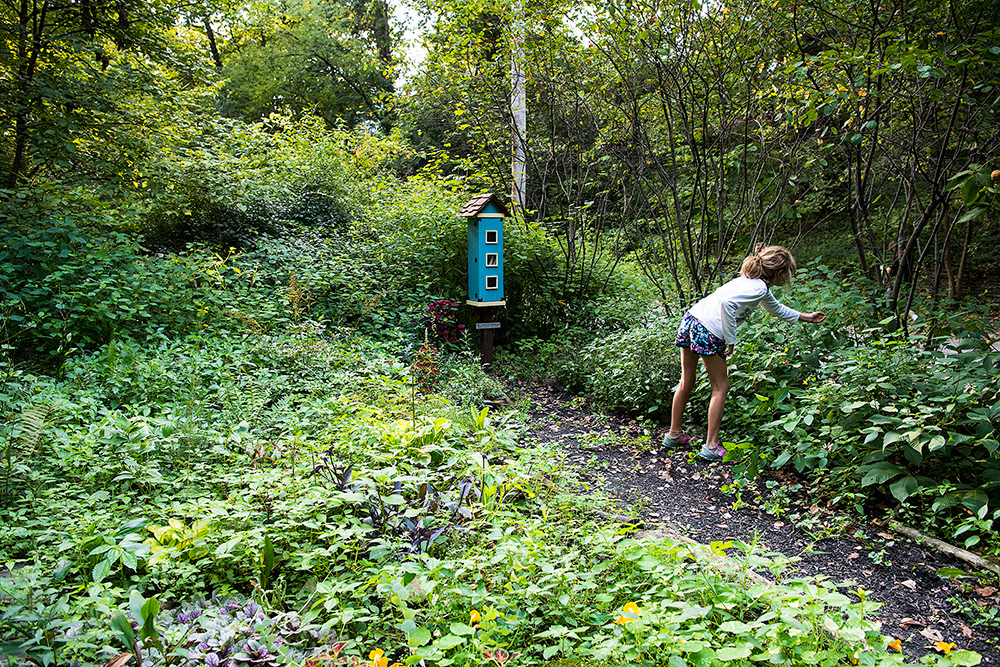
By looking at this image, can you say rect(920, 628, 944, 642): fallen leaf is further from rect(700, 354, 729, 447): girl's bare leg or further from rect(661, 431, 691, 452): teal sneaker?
rect(661, 431, 691, 452): teal sneaker

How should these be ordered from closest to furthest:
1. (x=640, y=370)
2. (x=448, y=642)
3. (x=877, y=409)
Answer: (x=448, y=642), (x=877, y=409), (x=640, y=370)

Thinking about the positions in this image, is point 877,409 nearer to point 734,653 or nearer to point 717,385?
point 717,385

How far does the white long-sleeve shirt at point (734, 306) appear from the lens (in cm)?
424

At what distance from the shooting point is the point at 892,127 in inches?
228

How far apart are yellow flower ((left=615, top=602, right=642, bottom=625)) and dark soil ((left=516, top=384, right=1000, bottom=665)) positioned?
0.81 m

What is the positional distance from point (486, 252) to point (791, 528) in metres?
4.59

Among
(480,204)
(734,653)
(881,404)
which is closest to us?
(734,653)

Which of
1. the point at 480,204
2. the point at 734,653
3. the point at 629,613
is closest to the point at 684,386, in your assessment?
the point at 629,613

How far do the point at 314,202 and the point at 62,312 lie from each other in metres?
4.81

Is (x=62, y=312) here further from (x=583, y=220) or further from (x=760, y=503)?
(x=583, y=220)

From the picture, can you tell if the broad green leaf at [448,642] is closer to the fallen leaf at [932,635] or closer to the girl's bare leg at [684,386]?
the fallen leaf at [932,635]

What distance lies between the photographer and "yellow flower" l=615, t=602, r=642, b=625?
1.89m

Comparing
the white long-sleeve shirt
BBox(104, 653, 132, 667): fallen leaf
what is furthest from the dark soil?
A: BBox(104, 653, 132, 667): fallen leaf

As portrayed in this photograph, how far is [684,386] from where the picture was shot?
4637mm
